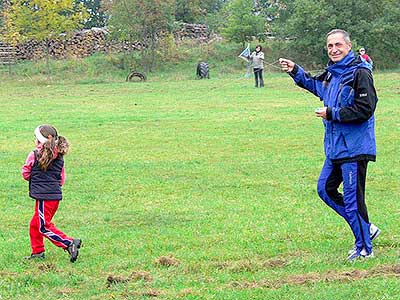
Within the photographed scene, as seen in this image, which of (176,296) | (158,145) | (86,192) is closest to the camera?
(176,296)

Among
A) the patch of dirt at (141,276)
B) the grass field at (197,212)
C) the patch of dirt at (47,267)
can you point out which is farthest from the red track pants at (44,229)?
the patch of dirt at (141,276)

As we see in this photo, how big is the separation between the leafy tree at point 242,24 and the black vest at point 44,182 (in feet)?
147

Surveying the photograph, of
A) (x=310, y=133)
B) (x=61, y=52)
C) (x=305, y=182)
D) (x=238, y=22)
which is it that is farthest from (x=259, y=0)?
(x=305, y=182)

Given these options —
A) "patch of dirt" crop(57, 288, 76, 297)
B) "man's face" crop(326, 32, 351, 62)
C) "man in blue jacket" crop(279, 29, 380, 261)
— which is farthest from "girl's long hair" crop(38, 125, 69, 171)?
"man's face" crop(326, 32, 351, 62)

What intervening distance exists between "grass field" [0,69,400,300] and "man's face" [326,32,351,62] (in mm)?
1949

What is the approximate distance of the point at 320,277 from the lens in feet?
23.1

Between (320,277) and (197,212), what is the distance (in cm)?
386

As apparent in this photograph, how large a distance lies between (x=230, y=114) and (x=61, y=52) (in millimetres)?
32399

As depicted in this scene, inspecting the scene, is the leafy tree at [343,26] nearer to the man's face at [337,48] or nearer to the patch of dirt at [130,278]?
the man's face at [337,48]

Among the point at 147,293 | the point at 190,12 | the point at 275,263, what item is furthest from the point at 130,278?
the point at 190,12

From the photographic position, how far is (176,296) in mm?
6613

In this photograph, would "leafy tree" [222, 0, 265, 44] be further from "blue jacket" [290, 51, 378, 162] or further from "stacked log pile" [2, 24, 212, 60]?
"blue jacket" [290, 51, 378, 162]

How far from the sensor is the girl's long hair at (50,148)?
26.9 feet

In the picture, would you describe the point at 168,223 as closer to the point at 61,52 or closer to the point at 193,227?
the point at 193,227
